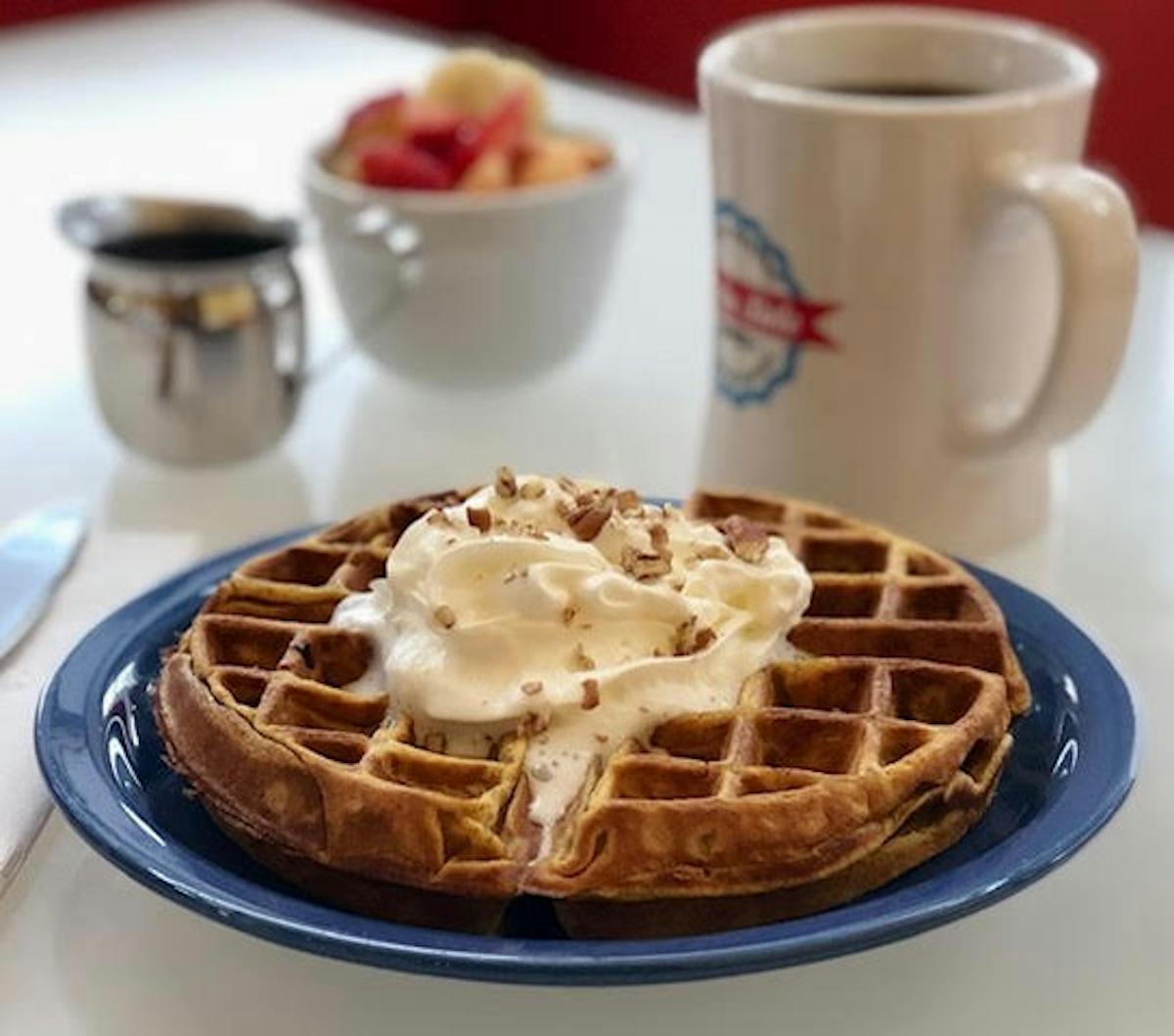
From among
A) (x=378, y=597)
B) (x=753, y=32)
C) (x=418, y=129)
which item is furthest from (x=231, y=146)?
(x=378, y=597)

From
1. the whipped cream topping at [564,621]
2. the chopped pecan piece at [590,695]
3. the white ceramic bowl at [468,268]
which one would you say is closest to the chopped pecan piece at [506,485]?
the whipped cream topping at [564,621]

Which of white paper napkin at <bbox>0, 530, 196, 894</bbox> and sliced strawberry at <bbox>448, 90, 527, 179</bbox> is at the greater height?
sliced strawberry at <bbox>448, 90, 527, 179</bbox>

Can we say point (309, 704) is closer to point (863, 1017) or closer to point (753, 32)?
point (863, 1017)

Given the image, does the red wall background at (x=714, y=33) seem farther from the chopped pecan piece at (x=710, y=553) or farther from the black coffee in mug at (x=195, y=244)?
the chopped pecan piece at (x=710, y=553)

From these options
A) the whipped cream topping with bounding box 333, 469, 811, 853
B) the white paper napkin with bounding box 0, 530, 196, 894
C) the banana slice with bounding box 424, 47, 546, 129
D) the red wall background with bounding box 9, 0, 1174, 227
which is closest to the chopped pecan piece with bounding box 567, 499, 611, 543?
the whipped cream topping with bounding box 333, 469, 811, 853

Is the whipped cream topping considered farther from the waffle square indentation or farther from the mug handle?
the mug handle

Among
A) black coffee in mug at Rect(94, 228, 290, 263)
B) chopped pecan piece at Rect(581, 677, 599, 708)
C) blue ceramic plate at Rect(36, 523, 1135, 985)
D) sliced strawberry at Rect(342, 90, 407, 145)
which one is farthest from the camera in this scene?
sliced strawberry at Rect(342, 90, 407, 145)
